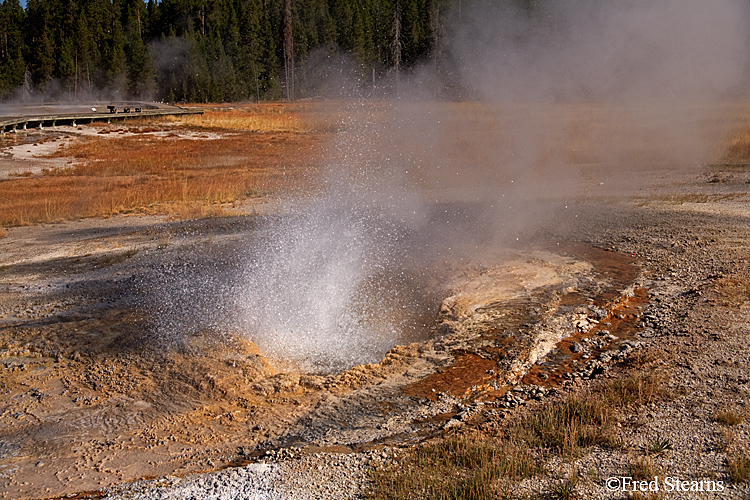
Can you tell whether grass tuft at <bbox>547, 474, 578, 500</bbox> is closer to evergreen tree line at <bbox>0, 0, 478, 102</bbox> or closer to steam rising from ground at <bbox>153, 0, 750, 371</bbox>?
steam rising from ground at <bbox>153, 0, 750, 371</bbox>

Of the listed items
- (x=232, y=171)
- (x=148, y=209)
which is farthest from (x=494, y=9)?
(x=232, y=171)

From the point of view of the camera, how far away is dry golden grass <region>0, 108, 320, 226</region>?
1286cm

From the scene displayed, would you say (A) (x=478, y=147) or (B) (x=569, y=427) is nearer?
(B) (x=569, y=427)

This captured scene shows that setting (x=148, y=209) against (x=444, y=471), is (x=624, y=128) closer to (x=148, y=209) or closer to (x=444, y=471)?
(x=148, y=209)

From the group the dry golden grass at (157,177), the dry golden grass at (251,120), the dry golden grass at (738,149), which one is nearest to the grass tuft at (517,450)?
the dry golden grass at (157,177)

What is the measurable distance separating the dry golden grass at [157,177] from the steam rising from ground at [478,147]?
3.04 m

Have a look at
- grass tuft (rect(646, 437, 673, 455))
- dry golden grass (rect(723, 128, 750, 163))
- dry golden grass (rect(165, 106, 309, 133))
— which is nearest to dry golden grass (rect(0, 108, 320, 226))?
dry golden grass (rect(165, 106, 309, 133))

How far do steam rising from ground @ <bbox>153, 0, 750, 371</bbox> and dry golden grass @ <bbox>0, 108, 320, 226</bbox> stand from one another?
9.98 ft

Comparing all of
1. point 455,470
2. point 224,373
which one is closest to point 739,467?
point 455,470

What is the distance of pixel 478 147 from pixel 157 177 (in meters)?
10.2

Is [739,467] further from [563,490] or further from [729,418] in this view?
[563,490]

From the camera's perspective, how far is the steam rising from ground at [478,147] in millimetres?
Result: 6254

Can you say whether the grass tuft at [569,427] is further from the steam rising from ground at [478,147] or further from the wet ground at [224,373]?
the steam rising from ground at [478,147]

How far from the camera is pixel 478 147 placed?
41.2ft
